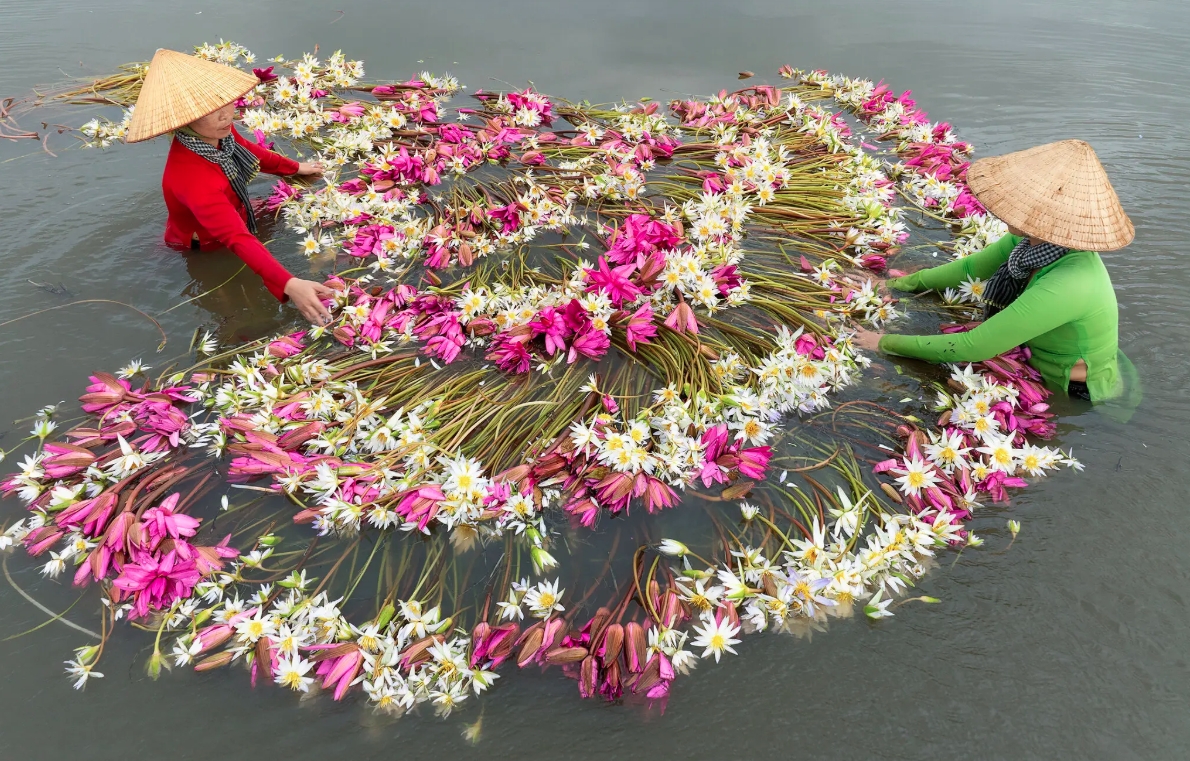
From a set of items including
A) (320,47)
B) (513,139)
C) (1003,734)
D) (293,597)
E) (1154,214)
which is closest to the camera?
(1003,734)

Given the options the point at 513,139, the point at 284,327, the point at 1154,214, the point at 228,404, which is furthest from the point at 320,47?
the point at 1154,214

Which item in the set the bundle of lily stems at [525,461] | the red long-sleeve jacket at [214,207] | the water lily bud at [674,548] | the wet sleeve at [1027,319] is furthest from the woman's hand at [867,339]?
the red long-sleeve jacket at [214,207]

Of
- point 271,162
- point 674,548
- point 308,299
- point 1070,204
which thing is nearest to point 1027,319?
point 1070,204

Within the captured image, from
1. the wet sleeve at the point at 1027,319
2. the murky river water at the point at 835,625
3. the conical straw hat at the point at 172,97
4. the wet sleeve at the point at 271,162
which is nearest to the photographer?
the murky river water at the point at 835,625

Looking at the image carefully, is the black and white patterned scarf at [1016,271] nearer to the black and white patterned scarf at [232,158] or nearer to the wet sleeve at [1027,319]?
the wet sleeve at [1027,319]

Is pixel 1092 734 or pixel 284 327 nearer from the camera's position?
pixel 1092 734

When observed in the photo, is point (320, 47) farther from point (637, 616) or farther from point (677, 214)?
point (637, 616)
